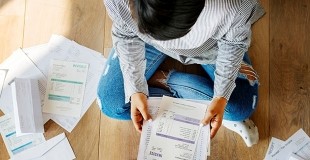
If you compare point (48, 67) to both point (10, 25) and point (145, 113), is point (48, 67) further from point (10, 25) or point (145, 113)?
point (145, 113)

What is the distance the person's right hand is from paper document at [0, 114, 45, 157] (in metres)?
0.40

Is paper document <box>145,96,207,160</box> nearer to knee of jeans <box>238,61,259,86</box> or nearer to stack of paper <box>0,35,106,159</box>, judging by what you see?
knee of jeans <box>238,61,259,86</box>

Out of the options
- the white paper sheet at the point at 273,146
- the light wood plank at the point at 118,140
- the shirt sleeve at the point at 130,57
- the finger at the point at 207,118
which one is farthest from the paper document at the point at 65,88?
the white paper sheet at the point at 273,146

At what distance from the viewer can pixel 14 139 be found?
1180mm

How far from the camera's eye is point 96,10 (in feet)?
4.22

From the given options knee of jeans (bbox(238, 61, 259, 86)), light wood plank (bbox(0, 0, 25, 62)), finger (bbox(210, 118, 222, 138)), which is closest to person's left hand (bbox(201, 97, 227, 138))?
finger (bbox(210, 118, 222, 138))

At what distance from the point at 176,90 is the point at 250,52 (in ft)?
1.06

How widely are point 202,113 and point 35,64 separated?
2.06ft

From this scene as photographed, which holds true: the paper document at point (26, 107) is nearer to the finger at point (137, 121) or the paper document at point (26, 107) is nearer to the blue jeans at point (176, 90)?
the blue jeans at point (176, 90)

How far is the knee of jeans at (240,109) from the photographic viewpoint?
999 millimetres

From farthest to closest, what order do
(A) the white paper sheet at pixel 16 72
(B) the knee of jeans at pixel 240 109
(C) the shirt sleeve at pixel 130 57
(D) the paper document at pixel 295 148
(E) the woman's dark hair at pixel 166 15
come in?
(A) the white paper sheet at pixel 16 72 < (D) the paper document at pixel 295 148 < (B) the knee of jeans at pixel 240 109 < (C) the shirt sleeve at pixel 130 57 < (E) the woman's dark hair at pixel 166 15

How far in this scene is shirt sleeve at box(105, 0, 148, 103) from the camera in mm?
895

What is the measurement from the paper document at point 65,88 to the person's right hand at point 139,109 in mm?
309

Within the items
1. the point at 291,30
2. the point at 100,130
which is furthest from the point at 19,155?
the point at 291,30
